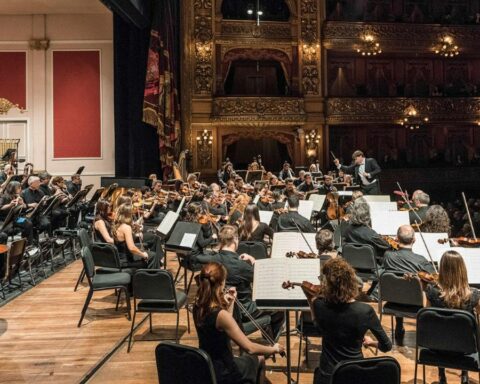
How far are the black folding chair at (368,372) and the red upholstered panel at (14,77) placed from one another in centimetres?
1786

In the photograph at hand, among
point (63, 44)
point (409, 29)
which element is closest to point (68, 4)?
point (63, 44)

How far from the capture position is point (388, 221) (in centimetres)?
706

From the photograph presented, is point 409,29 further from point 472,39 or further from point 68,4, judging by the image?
point 68,4

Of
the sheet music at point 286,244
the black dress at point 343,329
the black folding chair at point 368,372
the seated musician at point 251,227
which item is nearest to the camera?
the black folding chair at point 368,372

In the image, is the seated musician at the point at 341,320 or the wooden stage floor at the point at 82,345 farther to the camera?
the wooden stage floor at the point at 82,345

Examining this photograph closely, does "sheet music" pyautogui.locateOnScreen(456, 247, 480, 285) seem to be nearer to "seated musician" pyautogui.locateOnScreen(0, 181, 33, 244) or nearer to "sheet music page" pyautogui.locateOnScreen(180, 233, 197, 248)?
"sheet music page" pyautogui.locateOnScreen(180, 233, 197, 248)

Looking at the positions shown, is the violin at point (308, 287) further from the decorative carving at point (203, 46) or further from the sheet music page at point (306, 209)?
the decorative carving at point (203, 46)

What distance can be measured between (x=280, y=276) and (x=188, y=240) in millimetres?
2575

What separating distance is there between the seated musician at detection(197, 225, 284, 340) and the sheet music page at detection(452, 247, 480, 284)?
189 centimetres

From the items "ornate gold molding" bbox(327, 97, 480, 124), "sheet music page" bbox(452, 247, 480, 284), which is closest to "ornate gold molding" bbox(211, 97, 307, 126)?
"ornate gold molding" bbox(327, 97, 480, 124)

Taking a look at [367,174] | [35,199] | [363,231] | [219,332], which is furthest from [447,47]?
[219,332]

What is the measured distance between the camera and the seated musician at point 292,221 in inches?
317

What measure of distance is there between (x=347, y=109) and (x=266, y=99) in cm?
338

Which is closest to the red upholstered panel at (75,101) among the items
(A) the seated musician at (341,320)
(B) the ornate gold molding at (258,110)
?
(B) the ornate gold molding at (258,110)
